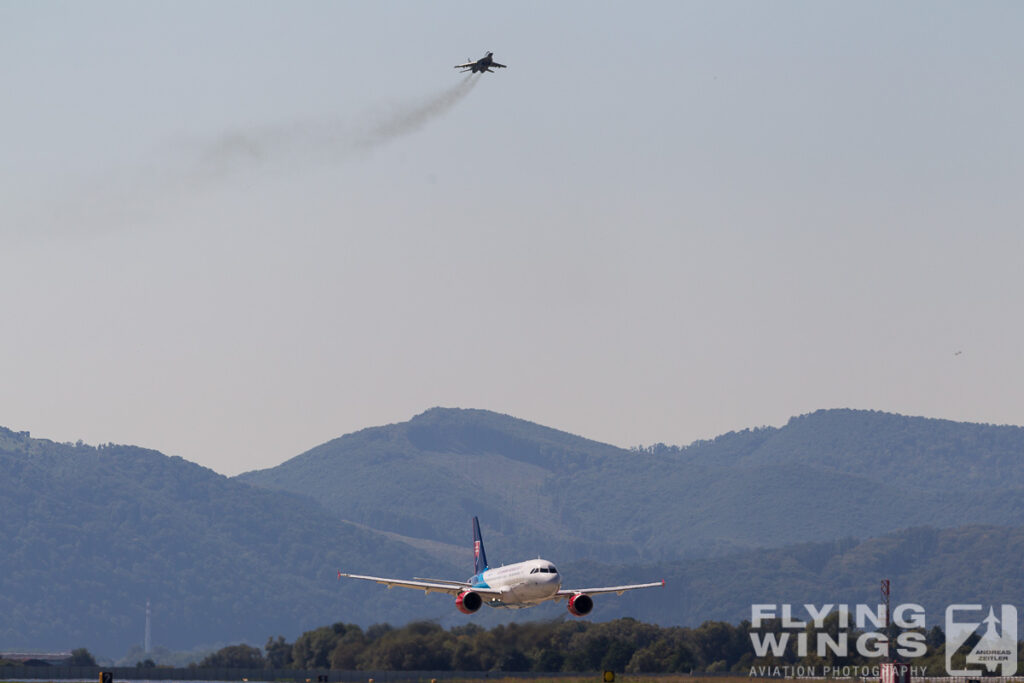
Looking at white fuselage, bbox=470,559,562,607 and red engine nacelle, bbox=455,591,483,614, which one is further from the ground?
white fuselage, bbox=470,559,562,607

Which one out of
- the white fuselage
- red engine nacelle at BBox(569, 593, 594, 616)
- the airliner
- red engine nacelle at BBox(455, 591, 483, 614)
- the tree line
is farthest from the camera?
the tree line

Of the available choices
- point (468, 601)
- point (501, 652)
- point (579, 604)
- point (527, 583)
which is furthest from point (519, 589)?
point (501, 652)

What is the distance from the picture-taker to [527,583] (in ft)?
435

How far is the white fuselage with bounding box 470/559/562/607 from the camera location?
131875mm

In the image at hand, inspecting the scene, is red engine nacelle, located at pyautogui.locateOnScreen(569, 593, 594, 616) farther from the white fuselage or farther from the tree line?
the tree line

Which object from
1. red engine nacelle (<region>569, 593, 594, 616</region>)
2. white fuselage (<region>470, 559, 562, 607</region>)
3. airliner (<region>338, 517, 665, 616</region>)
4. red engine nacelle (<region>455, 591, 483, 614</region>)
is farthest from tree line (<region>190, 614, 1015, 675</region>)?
red engine nacelle (<region>569, 593, 594, 616</region>)

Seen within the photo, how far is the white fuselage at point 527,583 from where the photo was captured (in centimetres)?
13188

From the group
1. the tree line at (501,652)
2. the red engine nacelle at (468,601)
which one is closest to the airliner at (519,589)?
the red engine nacelle at (468,601)

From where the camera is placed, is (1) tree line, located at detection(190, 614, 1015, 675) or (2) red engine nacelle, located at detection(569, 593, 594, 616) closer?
(2) red engine nacelle, located at detection(569, 593, 594, 616)

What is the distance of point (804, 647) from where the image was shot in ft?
650

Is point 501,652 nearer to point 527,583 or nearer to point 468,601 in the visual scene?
point 468,601

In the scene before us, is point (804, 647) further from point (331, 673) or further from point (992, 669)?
point (331, 673)

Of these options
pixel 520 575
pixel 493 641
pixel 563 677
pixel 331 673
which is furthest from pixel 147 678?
pixel 520 575

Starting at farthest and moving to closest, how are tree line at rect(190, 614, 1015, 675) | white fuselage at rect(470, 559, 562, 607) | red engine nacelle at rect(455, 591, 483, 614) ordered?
1. tree line at rect(190, 614, 1015, 675)
2. red engine nacelle at rect(455, 591, 483, 614)
3. white fuselage at rect(470, 559, 562, 607)
